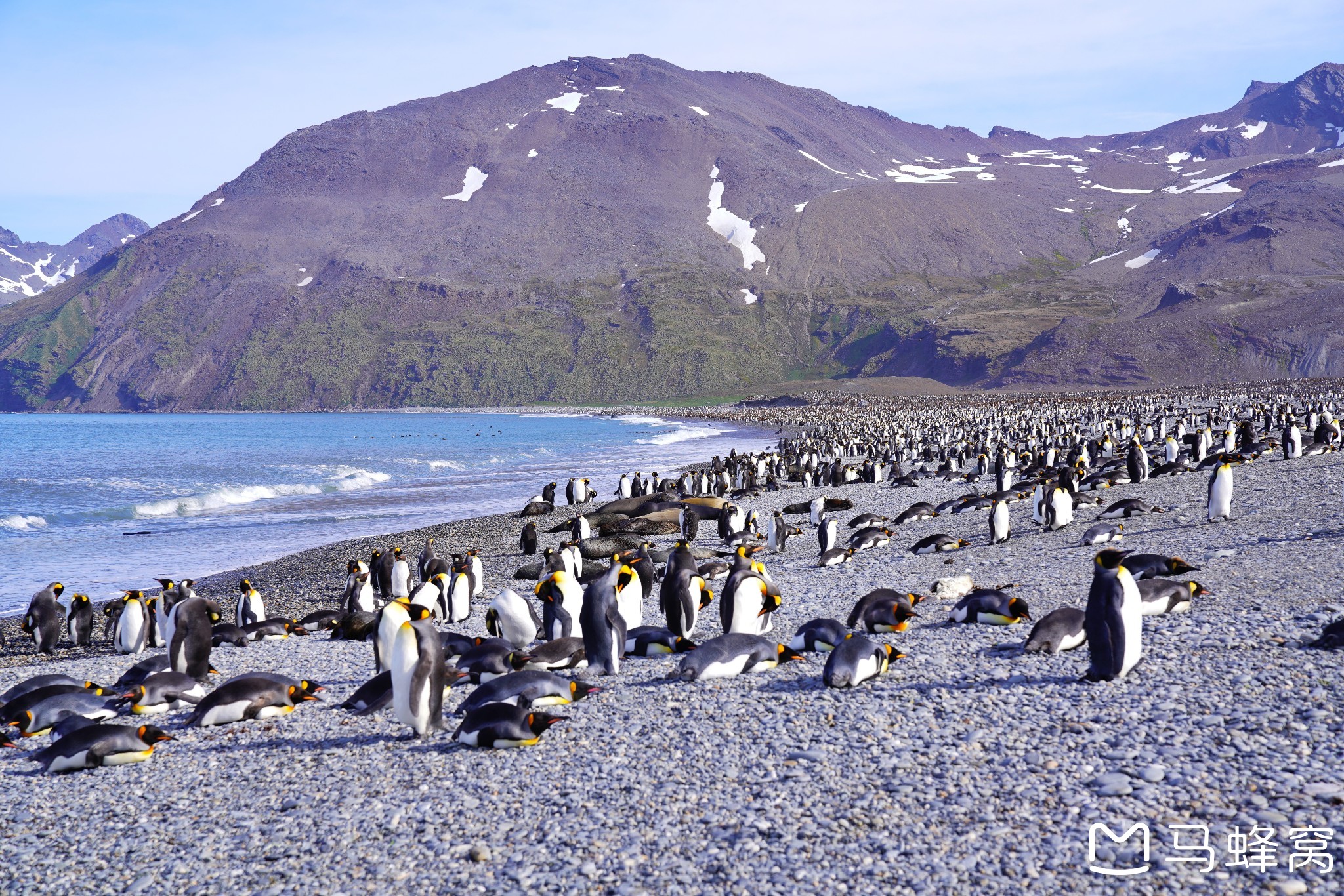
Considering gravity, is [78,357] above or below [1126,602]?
above

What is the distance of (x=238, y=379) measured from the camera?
7008 inches

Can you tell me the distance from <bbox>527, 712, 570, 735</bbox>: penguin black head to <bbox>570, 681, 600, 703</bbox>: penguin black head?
0.86 metres

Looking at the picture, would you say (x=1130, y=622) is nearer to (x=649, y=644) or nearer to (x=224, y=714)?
(x=649, y=644)

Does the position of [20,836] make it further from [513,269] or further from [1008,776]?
[513,269]

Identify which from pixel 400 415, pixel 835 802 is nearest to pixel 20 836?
pixel 835 802

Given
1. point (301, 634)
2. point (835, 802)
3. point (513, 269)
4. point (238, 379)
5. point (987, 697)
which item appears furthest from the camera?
point (513, 269)

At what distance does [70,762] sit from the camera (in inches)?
268

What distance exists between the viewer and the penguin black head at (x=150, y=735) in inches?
275

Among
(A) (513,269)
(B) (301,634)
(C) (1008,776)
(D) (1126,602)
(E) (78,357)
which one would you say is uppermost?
(A) (513,269)

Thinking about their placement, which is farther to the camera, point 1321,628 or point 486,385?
point 486,385

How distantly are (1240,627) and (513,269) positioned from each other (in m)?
192

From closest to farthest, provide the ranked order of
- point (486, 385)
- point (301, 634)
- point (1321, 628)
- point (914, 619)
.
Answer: point (1321, 628), point (914, 619), point (301, 634), point (486, 385)

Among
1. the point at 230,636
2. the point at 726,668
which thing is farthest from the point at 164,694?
the point at 726,668

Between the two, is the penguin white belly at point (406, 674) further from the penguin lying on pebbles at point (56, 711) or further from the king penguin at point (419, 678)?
the penguin lying on pebbles at point (56, 711)
